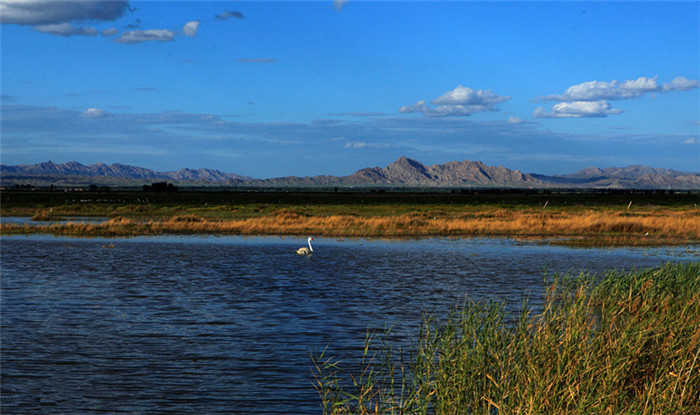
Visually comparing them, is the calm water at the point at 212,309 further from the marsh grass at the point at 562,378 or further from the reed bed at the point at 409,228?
the reed bed at the point at 409,228

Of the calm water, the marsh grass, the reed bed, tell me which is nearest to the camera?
the marsh grass

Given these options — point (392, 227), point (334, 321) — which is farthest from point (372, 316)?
point (392, 227)

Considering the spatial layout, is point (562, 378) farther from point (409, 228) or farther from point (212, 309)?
point (409, 228)

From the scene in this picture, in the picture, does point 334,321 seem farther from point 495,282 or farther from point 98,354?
point 495,282

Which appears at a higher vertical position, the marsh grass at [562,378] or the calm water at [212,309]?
the marsh grass at [562,378]

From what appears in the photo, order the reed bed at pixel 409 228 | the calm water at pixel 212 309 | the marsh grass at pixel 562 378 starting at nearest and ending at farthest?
the marsh grass at pixel 562 378 → the calm water at pixel 212 309 → the reed bed at pixel 409 228

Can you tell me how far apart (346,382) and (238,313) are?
7.18 m

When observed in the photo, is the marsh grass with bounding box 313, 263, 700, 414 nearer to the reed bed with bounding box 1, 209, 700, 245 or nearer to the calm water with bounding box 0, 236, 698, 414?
the calm water with bounding box 0, 236, 698, 414

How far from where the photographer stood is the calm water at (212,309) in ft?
39.2

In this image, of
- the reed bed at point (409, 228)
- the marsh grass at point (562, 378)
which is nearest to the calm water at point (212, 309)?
the marsh grass at point (562, 378)

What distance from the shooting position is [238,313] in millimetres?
18828

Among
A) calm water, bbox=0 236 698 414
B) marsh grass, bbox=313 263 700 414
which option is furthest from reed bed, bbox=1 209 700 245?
marsh grass, bbox=313 263 700 414

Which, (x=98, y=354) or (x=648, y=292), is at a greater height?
(x=648, y=292)

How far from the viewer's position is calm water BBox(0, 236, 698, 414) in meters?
11.9
